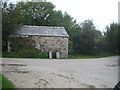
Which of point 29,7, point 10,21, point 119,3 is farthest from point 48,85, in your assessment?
point 29,7

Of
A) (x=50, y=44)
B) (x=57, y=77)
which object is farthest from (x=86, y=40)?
(x=57, y=77)

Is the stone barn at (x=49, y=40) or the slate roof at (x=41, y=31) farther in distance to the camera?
the slate roof at (x=41, y=31)

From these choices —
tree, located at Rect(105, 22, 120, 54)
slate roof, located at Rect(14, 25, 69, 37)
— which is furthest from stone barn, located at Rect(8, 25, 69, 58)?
tree, located at Rect(105, 22, 120, 54)

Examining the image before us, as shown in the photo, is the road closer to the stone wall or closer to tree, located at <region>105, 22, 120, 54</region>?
tree, located at <region>105, 22, 120, 54</region>

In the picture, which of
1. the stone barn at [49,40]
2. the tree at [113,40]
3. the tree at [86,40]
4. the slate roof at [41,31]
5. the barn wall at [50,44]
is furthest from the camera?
the tree at [86,40]

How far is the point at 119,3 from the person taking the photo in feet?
24.9

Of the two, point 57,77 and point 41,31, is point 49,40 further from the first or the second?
point 57,77

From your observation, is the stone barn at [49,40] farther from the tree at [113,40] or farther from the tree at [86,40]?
the tree at [113,40]

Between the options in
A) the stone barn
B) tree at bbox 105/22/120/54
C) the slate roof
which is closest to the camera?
tree at bbox 105/22/120/54

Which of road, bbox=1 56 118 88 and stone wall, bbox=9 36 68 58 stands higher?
stone wall, bbox=9 36 68 58

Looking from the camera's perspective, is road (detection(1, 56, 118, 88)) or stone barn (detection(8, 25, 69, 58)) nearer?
road (detection(1, 56, 118, 88))

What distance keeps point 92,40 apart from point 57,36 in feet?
20.1

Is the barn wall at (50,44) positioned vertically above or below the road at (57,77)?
above

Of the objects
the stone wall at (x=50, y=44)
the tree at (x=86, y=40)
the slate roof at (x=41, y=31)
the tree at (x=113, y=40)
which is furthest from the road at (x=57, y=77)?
the tree at (x=86, y=40)
